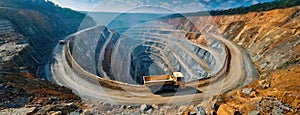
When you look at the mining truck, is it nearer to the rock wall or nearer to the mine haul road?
the mine haul road

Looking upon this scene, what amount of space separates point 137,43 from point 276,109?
74.2 meters

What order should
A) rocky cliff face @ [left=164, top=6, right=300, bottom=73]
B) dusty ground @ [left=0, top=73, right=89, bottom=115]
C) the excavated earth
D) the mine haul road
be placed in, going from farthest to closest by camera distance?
rocky cliff face @ [left=164, top=6, right=300, bottom=73] → the mine haul road → dusty ground @ [left=0, top=73, right=89, bottom=115] → the excavated earth

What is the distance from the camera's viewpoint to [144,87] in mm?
19938

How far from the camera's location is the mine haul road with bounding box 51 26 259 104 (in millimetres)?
17859

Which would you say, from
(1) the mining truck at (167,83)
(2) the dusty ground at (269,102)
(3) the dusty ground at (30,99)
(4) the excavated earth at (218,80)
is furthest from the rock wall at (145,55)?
(2) the dusty ground at (269,102)

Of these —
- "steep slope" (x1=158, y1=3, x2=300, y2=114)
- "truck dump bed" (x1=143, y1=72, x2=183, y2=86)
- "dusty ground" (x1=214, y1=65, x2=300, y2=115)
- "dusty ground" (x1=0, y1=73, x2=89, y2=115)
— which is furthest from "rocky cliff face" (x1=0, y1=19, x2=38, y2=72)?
"dusty ground" (x1=214, y1=65, x2=300, y2=115)

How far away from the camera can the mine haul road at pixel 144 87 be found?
17.9 m

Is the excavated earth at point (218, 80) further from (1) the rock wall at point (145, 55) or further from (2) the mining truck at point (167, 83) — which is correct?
(2) the mining truck at point (167, 83)

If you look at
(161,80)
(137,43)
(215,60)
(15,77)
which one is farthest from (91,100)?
(137,43)

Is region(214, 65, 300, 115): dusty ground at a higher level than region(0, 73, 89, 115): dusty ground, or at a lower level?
higher

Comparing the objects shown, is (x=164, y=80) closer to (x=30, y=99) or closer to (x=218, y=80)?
(x=218, y=80)

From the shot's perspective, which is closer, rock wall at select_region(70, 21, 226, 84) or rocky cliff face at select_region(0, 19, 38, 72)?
rocky cliff face at select_region(0, 19, 38, 72)

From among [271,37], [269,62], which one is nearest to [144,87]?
[269,62]

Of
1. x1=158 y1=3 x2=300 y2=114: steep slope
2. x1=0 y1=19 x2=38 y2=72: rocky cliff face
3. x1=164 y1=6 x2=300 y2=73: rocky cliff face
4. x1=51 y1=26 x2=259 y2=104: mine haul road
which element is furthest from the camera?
x1=164 y1=6 x2=300 y2=73: rocky cliff face
